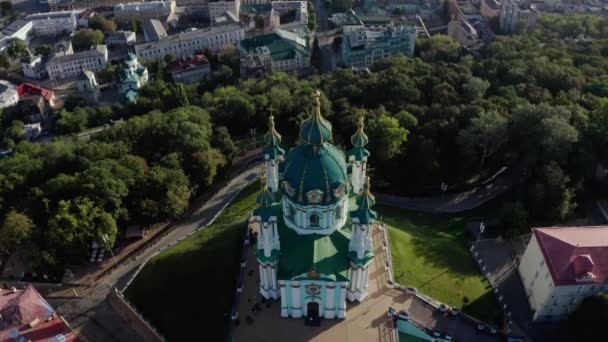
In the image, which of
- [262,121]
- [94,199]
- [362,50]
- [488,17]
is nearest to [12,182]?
[94,199]

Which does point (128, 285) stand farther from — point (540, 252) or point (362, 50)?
point (362, 50)

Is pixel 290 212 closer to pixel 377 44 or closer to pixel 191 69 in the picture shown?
pixel 377 44

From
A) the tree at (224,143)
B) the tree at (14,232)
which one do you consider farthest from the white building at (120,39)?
the tree at (14,232)

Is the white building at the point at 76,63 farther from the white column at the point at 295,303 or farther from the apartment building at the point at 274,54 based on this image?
the white column at the point at 295,303

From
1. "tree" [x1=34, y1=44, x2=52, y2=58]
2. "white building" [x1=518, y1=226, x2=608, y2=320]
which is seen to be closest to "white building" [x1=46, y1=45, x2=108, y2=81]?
"tree" [x1=34, y1=44, x2=52, y2=58]

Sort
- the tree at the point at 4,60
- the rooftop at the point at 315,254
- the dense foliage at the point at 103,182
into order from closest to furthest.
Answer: the rooftop at the point at 315,254, the dense foliage at the point at 103,182, the tree at the point at 4,60

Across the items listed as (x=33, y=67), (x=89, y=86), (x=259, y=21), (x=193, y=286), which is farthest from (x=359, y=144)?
(x=33, y=67)
